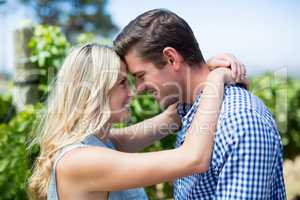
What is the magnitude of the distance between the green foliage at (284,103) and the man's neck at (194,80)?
2794 millimetres

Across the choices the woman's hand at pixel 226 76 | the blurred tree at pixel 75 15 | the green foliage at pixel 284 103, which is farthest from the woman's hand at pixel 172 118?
the blurred tree at pixel 75 15

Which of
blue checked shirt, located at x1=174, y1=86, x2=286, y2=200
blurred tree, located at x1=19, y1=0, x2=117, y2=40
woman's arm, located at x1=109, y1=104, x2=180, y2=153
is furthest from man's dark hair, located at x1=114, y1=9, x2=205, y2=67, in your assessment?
blurred tree, located at x1=19, y1=0, x2=117, y2=40

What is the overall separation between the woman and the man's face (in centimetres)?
7

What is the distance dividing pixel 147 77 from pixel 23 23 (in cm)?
222

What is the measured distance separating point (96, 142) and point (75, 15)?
29.2 metres

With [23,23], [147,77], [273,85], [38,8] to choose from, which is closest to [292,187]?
[273,85]

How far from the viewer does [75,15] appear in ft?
99.6

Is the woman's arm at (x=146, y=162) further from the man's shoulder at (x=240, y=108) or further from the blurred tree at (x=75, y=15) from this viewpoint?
the blurred tree at (x=75, y=15)

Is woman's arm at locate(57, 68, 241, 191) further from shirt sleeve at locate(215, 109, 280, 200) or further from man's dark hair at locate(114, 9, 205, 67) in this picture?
man's dark hair at locate(114, 9, 205, 67)

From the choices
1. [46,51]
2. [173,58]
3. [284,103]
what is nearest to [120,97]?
[173,58]

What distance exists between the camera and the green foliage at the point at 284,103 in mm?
5047

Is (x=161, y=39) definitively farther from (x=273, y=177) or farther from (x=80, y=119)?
(x=273, y=177)

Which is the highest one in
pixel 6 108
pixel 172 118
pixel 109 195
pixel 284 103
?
pixel 172 118

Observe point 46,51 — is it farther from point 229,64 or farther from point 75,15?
point 75,15
